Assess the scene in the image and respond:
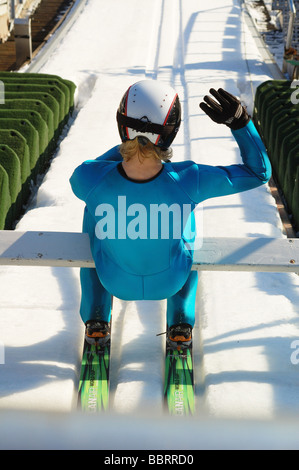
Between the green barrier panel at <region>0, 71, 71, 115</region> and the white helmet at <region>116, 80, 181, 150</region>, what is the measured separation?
5.25 meters

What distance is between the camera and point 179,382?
240 cm

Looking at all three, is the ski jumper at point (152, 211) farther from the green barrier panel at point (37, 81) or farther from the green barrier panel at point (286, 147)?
the green barrier panel at point (37, 81)

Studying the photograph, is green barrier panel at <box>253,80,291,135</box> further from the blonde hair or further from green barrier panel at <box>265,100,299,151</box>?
the blonde hair

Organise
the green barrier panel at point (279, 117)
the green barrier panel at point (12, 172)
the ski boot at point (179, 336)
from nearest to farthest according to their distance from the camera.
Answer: the ski boot at point (179, 336), the green barrier panel at point (12, 172), the green barrier panel at point (279, 117)

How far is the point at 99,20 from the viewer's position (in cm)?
1380

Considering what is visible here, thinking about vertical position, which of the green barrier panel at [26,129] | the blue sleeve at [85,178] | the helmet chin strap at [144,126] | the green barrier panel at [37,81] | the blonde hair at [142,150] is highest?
the green barrier panel at [37,81]

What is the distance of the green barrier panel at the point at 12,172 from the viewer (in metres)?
4.49

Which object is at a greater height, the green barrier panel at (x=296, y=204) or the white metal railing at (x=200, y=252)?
the green barrier panel at (x=296, y=204)

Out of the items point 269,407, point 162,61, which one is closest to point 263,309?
point 269,407

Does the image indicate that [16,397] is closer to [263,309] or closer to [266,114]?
[263,309]

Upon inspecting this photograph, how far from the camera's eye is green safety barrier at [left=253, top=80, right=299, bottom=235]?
5152mm

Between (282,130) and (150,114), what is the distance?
13.7 ft

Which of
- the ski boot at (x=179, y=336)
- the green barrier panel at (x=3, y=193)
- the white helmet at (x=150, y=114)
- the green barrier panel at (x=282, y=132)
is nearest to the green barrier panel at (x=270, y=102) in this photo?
the green barrier panel at (x=282, y=132)

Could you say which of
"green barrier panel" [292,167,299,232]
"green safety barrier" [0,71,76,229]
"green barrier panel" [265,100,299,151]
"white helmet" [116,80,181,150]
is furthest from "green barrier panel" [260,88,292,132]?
"white helmet" [116,80,181,150]
